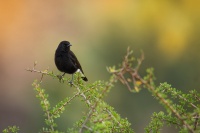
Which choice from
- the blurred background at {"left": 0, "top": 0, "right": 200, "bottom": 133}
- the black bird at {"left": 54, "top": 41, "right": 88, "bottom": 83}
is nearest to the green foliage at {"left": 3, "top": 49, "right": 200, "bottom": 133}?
the black bird at {"left": 54, "top": 41, "right": 88, "bottom": 83}

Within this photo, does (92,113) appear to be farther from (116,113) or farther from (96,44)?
(96,44)

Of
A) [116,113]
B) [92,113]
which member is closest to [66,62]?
[116,113]

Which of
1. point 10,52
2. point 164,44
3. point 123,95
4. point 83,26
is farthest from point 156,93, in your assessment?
point 10,52

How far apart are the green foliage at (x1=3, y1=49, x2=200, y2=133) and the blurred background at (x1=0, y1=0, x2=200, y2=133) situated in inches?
828

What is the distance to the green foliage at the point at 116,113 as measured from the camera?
259 centimetres

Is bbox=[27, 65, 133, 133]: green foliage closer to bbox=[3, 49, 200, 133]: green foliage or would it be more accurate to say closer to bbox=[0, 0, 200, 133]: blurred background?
bbox=[3, 49, 200, 133]: green foliage

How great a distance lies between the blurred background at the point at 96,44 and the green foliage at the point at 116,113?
21.0 m

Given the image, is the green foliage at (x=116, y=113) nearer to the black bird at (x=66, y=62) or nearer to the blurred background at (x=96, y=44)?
the black bird at (x=66, y=62)

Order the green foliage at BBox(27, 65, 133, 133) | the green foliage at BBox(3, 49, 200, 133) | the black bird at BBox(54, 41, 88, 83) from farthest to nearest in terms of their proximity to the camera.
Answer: the black bird at BBox(54, 41, 88, 83)
the green foliage at BBox(27, 65, 133, 133)
the green foliage at BBox(3, 49, 200, 133)

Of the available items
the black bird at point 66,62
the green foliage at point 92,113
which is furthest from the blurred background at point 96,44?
the green foliage at point 92,113

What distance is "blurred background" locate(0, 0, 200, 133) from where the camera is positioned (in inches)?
1266

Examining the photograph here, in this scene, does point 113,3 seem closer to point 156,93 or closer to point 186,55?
point 186,55

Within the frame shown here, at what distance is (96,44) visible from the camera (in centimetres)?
3697

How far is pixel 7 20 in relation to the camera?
167 feet
